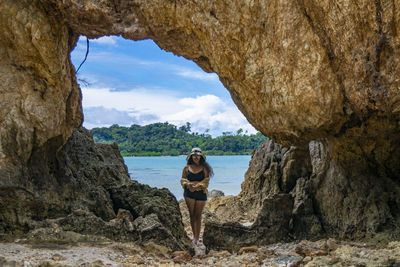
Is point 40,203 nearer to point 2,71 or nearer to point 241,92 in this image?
point 2,71

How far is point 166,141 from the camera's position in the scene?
45219mm

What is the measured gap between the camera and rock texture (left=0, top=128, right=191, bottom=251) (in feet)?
17.7

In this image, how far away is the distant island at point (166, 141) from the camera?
4341 centimetres

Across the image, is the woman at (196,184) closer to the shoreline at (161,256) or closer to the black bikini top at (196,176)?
the black bikini top at (196,176)

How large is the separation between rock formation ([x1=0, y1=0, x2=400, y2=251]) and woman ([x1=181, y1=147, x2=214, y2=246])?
4.43ft

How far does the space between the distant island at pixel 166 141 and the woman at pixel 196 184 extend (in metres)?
35.0

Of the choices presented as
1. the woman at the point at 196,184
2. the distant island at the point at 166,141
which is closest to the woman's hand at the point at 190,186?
the woman at the point at 196,184

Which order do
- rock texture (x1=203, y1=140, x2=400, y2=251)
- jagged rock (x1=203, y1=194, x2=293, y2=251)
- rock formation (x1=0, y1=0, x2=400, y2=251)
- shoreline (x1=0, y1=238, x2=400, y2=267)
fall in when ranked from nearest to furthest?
shoreline (x1=0, y1=238, x2=400, y2=267)
rock formation (x1=0, y1=0, x2=400, y2=251)
rock texture (x1=203, y1=140, x2=400, y2=251)
jagged rock (x1=203, y1=194, x2=293, y2=251)

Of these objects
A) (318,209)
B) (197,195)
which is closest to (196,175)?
(197,195)

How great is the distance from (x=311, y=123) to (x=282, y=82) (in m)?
0.73

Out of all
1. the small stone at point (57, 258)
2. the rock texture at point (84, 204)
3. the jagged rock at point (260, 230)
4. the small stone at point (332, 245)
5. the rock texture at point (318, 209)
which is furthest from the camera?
the jagged rock at point (260, 230)

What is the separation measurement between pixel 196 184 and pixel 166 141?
38471mm

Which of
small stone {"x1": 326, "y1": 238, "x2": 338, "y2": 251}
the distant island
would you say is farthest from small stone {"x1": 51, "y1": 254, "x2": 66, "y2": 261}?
the distant island

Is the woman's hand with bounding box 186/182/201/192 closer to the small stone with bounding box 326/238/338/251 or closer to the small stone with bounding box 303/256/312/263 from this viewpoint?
the small stone with bounding box 326/238/338/251
